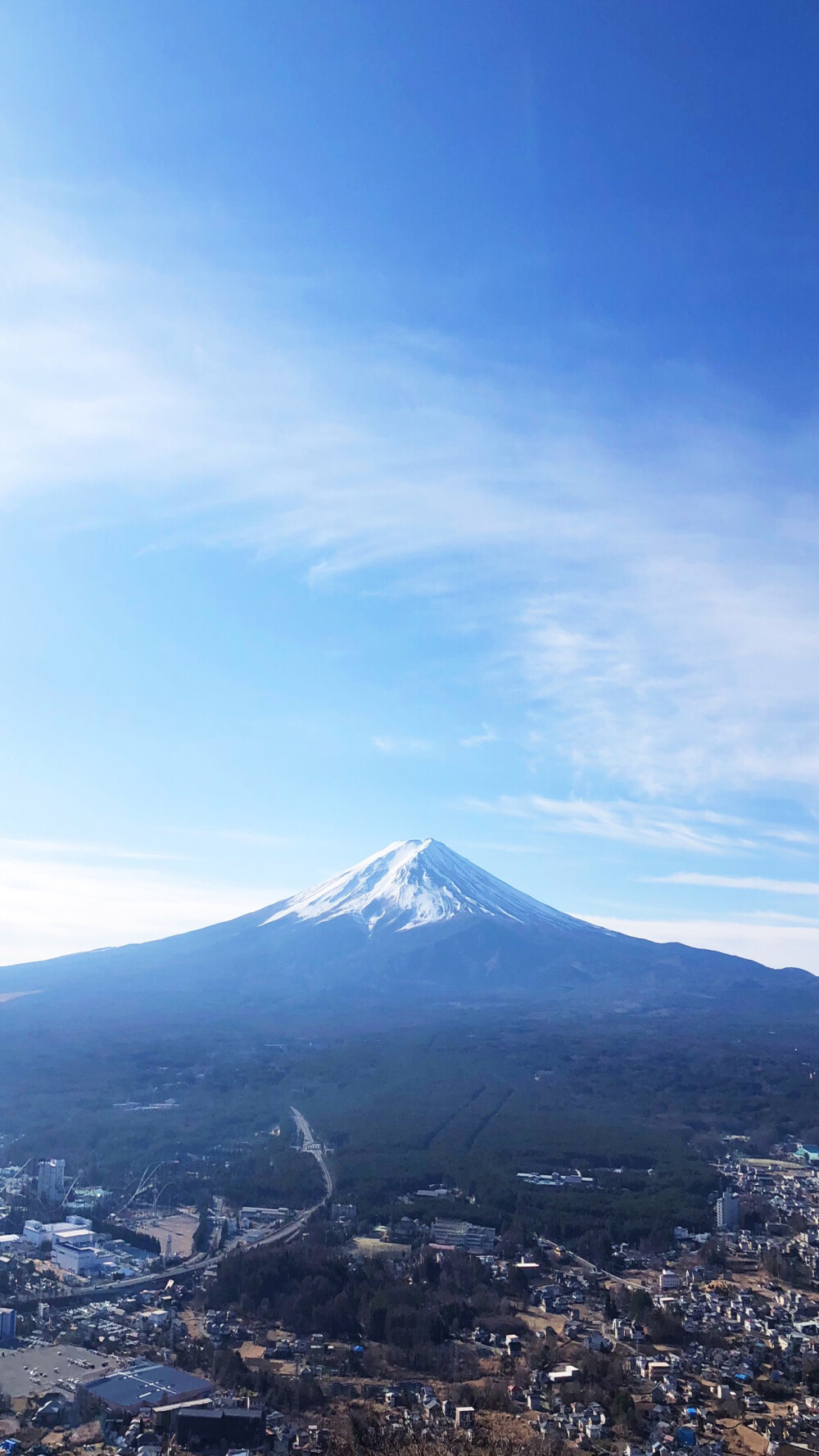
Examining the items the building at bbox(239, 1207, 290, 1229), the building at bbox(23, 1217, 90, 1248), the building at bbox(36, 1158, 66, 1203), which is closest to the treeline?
the building at bbox(239, 1207, 290, 1229)

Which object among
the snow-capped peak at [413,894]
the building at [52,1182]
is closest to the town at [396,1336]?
the building at [52,1182]

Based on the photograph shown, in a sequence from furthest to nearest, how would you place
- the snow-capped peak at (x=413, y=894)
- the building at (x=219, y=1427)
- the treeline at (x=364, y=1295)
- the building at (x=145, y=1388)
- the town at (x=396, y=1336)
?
1. the snow-capped peak at (x=413, y=894)
2. the treeline at (x=364, y=1295)
3. the building at (x=145, y=1388)
4. the town at (x=396, y=1336)
5. the building at (x=219, y=1427)

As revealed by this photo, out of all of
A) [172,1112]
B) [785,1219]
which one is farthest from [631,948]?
[785,1219]

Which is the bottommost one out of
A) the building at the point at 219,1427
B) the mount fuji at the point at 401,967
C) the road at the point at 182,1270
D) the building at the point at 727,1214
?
the road at the point at 182,1270

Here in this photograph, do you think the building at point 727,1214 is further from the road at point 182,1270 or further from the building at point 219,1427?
the building at point 219,1427

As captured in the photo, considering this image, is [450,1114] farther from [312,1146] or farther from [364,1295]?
[364,1295]

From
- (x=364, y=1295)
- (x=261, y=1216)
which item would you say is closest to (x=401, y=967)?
(x=261, y=1216)
